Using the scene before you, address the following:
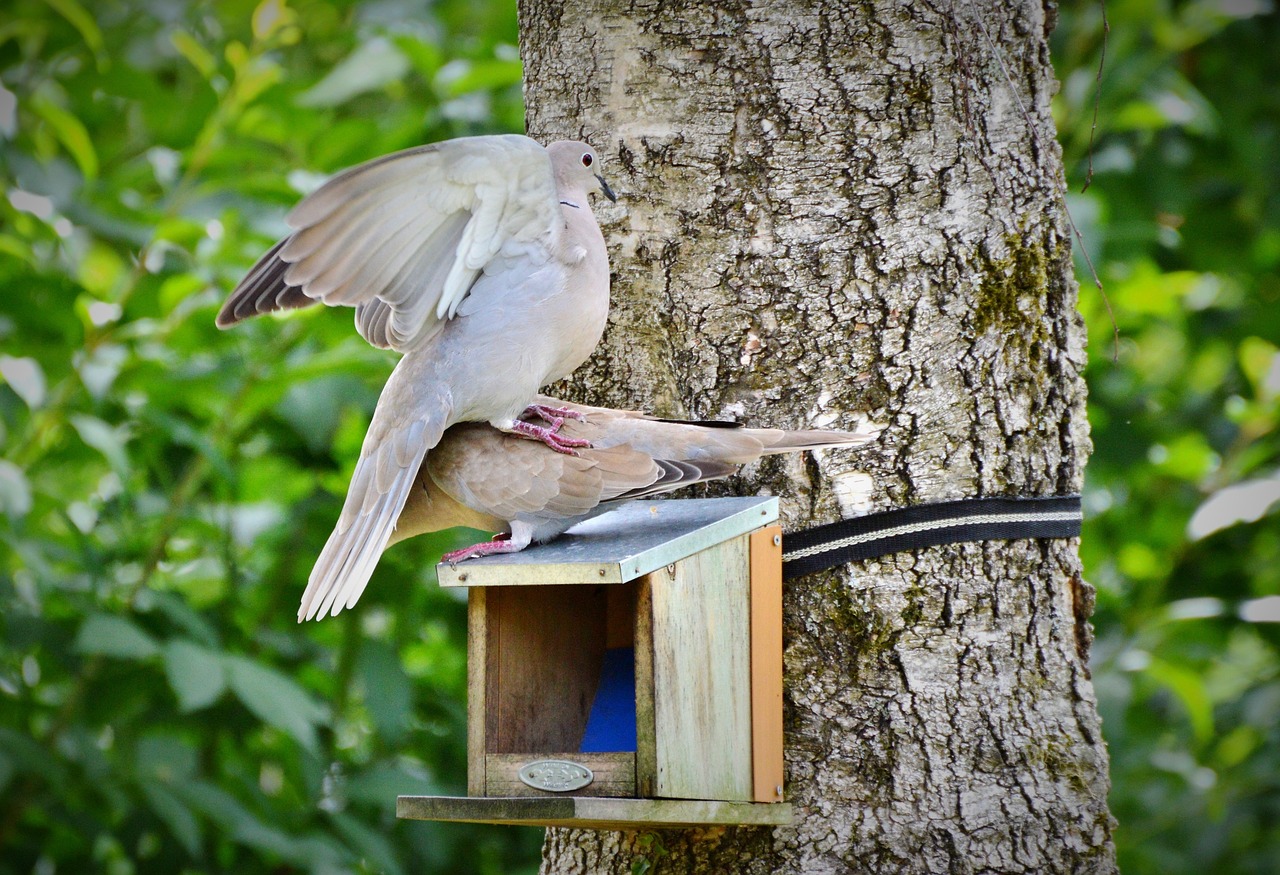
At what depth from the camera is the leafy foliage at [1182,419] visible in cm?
383

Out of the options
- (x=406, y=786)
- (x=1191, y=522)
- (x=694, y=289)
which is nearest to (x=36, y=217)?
(x=406, y=786)

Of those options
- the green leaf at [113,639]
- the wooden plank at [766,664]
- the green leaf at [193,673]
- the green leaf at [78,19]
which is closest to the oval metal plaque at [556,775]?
the wooden plank at [766,664]

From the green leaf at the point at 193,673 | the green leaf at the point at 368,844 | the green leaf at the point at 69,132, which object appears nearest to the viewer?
the green leaf at the point at 193,673

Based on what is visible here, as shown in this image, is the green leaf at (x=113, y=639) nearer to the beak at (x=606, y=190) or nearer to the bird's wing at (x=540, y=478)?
the bird's wing at (x=540, y=478)

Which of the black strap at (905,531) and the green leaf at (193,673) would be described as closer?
the black strap at (905,531)

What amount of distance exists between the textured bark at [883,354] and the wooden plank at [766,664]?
0.22 ft

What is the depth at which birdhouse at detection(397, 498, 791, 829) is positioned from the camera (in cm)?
172

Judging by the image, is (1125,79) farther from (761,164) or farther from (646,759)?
(646,759)

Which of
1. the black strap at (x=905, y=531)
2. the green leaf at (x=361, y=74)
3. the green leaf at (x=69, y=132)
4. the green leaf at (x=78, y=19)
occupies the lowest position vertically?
the black strap at (x=905, y=531)

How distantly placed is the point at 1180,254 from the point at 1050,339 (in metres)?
2.56

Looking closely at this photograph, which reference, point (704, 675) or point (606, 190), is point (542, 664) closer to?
point (704, 675)

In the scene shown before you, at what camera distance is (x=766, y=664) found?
6.38ft

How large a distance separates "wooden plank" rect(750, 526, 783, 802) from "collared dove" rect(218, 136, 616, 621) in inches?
14.1

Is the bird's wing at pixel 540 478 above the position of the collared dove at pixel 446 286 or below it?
below
